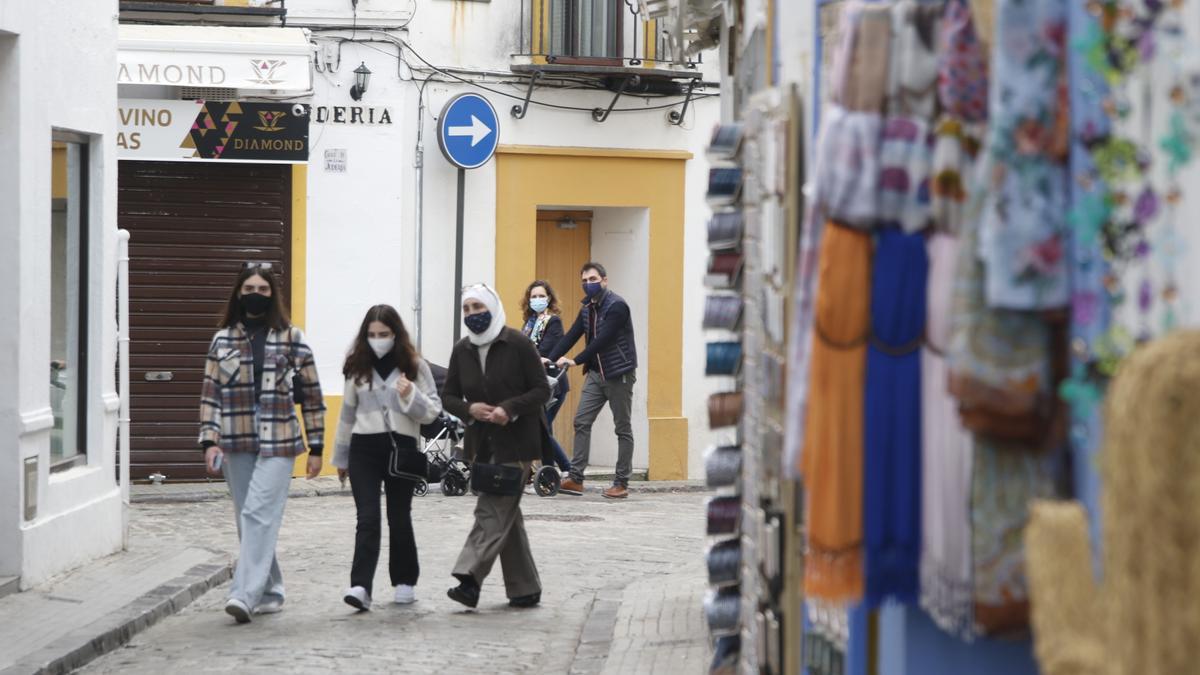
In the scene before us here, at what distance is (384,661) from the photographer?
29.4 ft

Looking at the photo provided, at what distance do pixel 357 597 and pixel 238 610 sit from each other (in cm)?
67

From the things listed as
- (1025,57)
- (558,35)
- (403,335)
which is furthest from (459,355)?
(558,35)

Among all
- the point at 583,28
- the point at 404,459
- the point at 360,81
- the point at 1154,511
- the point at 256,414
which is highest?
the point at 583,28

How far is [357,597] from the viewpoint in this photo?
404 inches

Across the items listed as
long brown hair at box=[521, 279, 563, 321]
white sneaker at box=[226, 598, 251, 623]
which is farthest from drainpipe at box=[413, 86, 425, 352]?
white sneaker at box=[226, 598, 251, 623]

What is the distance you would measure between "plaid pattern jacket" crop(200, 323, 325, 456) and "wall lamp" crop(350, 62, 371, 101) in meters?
8.70

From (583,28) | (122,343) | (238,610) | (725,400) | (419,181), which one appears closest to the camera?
(725,400)

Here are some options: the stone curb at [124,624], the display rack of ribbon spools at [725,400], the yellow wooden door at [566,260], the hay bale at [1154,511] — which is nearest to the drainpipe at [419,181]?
the yellow wooden door at [566,260]

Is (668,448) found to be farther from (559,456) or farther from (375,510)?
(375,510)

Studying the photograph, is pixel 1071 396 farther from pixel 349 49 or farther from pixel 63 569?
pixel 349 49

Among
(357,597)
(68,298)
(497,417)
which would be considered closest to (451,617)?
(357,597)

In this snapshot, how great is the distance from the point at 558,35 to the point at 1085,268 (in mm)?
16404

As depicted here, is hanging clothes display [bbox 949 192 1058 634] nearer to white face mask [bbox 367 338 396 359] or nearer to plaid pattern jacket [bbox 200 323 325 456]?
plaid pattern jacket [bbox 200 323 325 456]

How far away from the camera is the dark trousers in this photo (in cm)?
1036
